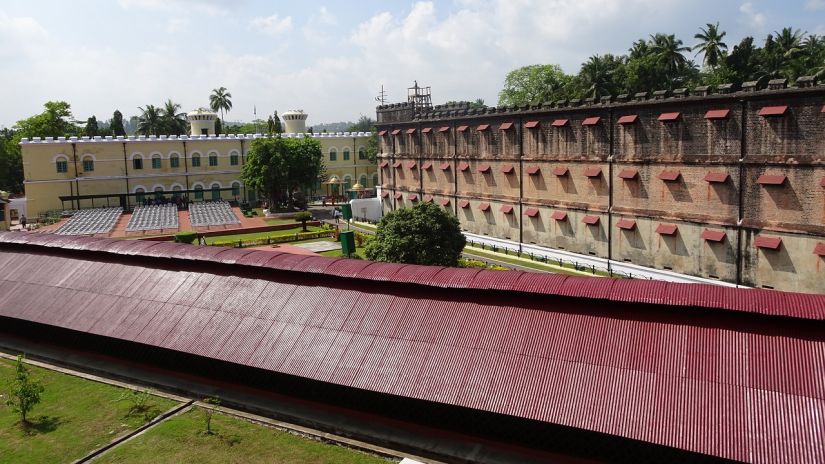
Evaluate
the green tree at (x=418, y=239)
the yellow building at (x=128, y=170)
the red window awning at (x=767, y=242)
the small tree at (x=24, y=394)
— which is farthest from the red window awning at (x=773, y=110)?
the yellow building at (x=128, y=170)

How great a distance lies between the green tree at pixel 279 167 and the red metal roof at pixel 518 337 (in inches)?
1626

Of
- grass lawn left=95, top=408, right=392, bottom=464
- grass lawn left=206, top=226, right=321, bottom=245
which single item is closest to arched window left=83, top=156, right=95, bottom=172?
grass lawn left=206, top=226, right=321, bottom=245

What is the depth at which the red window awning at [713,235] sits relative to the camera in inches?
1325

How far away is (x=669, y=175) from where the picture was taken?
1411 inches

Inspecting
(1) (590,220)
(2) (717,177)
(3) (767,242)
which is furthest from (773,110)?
(1) (590,220)

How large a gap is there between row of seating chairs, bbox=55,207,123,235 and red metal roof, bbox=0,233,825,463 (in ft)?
102

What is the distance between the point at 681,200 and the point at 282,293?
24.2m

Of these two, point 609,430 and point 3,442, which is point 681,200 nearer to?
point 609,430

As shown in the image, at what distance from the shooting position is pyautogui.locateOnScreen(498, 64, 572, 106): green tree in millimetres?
83256

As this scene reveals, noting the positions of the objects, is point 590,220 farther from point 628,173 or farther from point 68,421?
point 68,421

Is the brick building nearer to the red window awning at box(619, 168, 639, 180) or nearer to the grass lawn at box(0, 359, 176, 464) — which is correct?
the red window awning at box(619, 168, 639, 180)

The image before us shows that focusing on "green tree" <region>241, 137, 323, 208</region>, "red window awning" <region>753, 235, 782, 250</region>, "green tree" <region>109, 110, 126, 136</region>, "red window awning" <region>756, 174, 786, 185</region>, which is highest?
"green tree" <region>109, 110, 126, 136</region>

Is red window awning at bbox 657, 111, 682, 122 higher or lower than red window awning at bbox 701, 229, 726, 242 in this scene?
higher

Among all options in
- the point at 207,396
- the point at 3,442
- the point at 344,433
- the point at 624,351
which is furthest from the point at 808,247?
the point at 3,442
